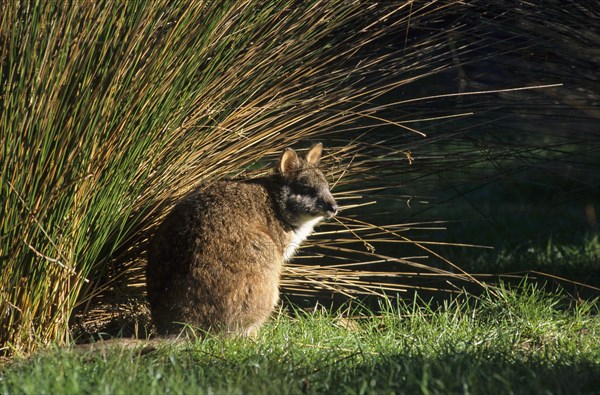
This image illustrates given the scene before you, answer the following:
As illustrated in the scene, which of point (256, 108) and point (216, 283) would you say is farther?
point (256, 108)

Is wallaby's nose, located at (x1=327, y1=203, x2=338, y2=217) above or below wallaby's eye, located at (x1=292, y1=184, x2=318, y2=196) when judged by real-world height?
below

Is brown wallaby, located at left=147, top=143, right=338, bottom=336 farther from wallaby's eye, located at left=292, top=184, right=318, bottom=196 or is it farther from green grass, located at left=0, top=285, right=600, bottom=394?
wallaby's eye, located at left=292, top=184, right=318, bottom=196

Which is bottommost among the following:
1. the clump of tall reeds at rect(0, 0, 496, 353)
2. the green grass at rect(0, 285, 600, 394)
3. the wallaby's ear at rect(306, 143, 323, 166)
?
the green grass at rect(0, 285, 600, 394)

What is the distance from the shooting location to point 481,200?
428 inches

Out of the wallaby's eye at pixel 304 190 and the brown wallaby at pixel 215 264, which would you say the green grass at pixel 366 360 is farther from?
the wallaby's eye at pixel 304 190

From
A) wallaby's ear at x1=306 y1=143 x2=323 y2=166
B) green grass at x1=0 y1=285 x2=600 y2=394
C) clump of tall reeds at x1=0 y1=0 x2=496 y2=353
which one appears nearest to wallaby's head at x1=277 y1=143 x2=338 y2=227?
wallaby's ear at x1=306 y1=143 x2=323 y2=166

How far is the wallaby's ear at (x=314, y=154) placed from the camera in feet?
18.6

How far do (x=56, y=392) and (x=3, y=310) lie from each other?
3.00 ft

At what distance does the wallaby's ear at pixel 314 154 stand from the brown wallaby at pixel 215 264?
47 centimetres

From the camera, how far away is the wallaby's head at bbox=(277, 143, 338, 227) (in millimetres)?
5574

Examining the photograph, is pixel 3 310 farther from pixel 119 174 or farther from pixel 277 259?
pixel 277 259

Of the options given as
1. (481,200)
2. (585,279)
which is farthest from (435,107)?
(481,200)

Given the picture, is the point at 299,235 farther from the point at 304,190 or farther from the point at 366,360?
the point at 366,360

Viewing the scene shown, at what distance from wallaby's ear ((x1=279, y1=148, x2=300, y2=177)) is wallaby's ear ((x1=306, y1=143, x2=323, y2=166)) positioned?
9 centimetres
